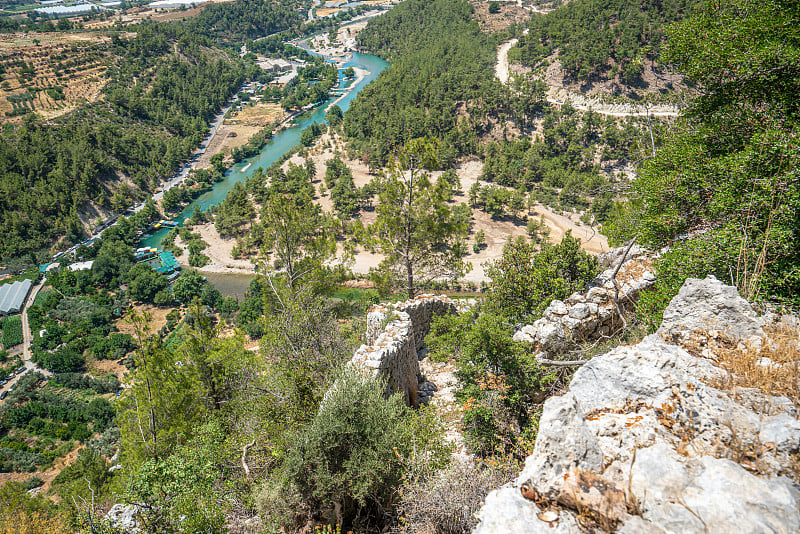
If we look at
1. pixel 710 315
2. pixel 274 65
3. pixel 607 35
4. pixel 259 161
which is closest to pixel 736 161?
pixel 710 315

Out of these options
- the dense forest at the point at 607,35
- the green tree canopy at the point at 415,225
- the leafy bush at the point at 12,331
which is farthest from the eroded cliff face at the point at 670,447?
the dense forest at the point at 607,35

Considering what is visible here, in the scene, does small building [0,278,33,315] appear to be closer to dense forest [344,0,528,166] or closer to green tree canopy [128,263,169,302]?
green tree canopy [128,263,169,302]

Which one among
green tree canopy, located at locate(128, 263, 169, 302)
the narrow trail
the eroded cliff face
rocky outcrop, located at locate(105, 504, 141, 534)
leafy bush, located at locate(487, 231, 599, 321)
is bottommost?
green tree canopy, located at locate(128, 263, 169, 302)

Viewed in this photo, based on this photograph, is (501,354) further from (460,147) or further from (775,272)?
(460,147)

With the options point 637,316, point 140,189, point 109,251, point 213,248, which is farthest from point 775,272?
point 140,189

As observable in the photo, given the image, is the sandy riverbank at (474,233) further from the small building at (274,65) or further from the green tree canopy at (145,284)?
the small building at (274,65)

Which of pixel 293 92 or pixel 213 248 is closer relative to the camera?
pixel 213 248

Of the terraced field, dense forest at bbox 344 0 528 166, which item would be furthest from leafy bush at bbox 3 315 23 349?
dense forest at bbox 344 0 528 166

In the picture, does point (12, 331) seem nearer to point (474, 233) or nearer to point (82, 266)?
point (82, 266)
